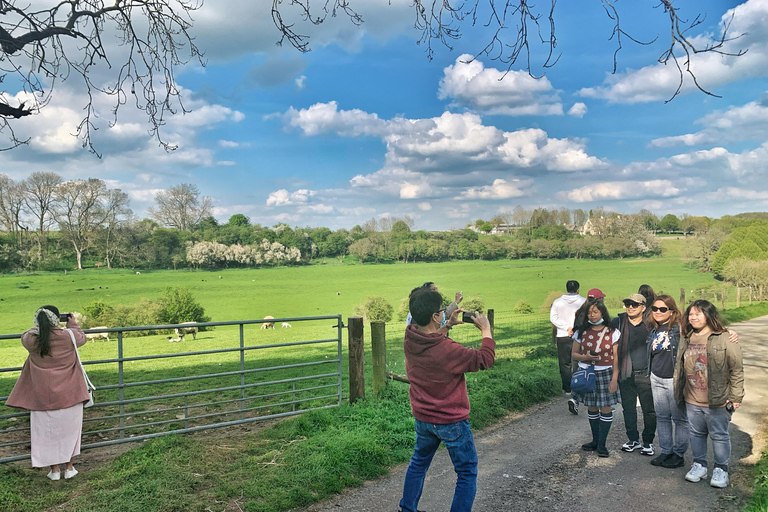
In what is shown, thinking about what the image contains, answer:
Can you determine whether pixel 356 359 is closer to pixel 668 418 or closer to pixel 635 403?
pixel 635 403

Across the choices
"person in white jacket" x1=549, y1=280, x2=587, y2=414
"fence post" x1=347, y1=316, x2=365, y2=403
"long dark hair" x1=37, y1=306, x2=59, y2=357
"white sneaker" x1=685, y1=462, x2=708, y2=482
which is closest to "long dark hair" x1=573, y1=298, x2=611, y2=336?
"white sneaker" x1=685, y1=462, x2=708, y2=482

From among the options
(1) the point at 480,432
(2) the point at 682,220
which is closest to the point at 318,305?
(2) the point at 682,220

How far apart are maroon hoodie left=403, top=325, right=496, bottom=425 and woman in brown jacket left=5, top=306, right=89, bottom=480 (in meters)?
3.34

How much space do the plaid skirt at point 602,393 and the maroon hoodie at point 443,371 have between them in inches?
90.9

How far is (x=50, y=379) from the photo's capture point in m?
4.12

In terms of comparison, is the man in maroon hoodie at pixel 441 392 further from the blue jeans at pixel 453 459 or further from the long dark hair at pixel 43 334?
the long dark hair at pixel 43 334

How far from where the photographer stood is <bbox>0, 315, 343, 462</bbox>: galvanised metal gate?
493 centimetres

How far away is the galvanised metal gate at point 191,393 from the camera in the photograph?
493 cm

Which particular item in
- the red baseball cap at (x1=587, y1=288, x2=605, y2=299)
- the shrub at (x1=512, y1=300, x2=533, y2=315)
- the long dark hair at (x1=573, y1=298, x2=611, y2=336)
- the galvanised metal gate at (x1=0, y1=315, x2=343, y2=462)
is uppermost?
the red baseball cap at (x1=587, y1=288, x2=605, y2=299)

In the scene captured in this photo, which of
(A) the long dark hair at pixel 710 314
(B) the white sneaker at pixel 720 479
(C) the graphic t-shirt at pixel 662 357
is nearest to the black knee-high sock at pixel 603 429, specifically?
(C) the graphic t-shirt at pixel 662 357

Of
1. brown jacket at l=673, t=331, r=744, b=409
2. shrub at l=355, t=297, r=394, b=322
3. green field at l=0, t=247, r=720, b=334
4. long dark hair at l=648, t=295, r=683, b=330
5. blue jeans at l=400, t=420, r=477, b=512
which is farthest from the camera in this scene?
green field at l=0, t=247, r=720, b=334

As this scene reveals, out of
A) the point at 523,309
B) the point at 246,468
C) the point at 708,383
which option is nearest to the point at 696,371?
the point at 708,383

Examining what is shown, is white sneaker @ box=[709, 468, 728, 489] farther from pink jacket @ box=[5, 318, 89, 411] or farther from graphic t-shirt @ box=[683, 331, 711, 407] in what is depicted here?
pink jacket @ box=[5, 318, 89, 411]

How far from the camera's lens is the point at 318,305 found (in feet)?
198
